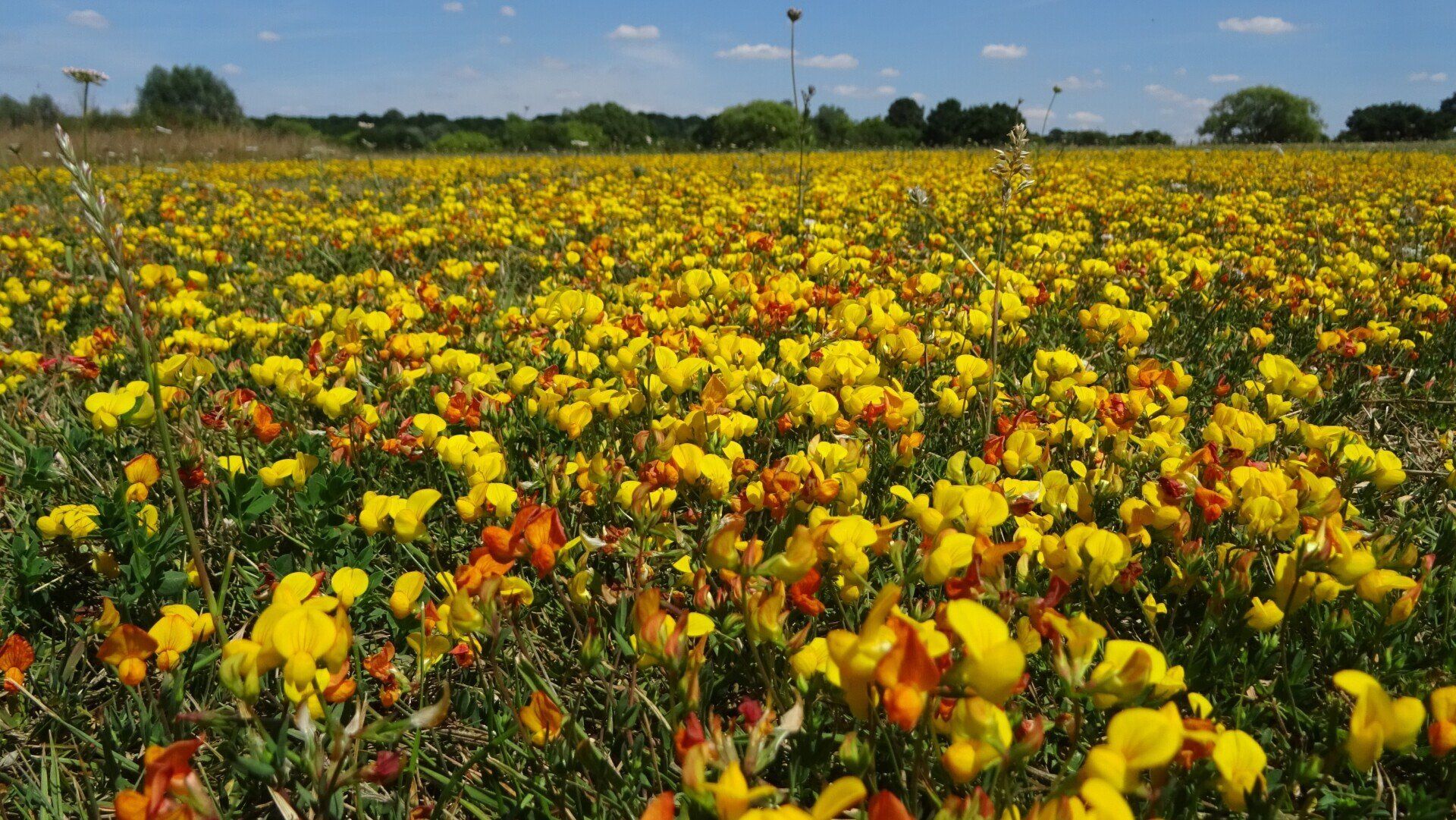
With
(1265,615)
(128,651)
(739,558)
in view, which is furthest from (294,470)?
(1265,615)

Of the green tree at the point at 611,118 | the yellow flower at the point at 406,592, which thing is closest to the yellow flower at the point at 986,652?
the yellow flower at the point at 406,592

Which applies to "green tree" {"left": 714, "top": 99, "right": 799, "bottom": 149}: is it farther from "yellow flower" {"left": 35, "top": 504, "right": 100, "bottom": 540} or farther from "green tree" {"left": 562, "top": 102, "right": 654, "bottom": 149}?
"yellow flower" {"left": 35, "top": 504, "right": 100, "bottom": 540}

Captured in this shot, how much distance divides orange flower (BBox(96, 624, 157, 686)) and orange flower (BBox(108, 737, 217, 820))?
38cm

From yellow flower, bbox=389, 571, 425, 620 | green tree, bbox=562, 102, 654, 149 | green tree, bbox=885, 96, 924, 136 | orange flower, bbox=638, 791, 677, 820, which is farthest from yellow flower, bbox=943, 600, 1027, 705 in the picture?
green tree, bbox=885, 96, 924, 136

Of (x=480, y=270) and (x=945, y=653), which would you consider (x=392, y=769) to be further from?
(x=480, y=270)

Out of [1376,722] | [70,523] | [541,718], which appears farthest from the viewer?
[70,523]

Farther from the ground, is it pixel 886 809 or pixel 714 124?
pixel 714 124

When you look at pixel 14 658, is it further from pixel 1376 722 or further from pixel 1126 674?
pixel 1376 722

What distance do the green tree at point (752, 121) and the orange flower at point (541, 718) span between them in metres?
32.7

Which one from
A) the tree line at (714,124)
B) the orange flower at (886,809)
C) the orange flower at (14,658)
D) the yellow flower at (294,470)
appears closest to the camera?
the orange flower at (886,809)

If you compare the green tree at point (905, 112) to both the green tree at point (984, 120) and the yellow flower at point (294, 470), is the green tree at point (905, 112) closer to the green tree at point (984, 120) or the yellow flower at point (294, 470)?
the green tree at point (984, 120)

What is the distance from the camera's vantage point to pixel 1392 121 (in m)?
59.4

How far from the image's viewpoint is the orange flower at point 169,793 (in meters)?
0.94

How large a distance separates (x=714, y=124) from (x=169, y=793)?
4853cm
